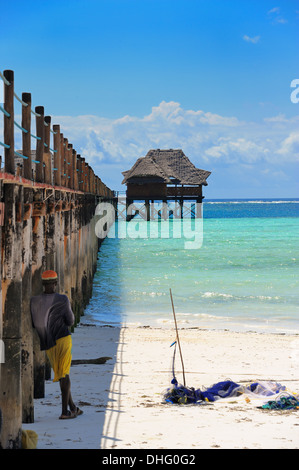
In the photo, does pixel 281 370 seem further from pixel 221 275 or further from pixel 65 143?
pixel 221 275

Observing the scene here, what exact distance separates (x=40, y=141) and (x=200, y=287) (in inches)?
574

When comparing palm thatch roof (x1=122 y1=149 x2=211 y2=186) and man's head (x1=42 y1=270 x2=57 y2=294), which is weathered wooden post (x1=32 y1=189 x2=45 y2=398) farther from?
palm thatch roof (x1=122 y1=149 x2=211 y2=186)

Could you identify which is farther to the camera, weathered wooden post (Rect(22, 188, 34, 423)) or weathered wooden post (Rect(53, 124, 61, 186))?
weathered wooden post (Rect(53, 124, 61, 186))

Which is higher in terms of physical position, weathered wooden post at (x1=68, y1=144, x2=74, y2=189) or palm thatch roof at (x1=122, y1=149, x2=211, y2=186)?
palm thatch roof at (x1=122, y1=149, x2=211, y2=186)

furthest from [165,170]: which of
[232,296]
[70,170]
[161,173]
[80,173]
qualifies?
[70,170]

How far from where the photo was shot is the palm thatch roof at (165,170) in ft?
199

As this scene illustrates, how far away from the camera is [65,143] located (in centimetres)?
1417

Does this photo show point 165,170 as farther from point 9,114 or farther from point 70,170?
point 9,114

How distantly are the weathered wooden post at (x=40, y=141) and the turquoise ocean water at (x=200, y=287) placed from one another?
22.9ft

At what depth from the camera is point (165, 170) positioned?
212ft

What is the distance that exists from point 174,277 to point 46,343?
65.9 ft

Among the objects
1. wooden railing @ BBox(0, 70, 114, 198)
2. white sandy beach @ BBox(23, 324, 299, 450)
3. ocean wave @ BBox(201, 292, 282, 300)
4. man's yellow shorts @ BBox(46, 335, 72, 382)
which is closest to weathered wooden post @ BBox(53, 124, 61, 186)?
wooden railing @ BBox(0, 70, 114, 198)

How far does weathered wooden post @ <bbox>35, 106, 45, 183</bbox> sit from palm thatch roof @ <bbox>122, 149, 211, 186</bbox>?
166 feet

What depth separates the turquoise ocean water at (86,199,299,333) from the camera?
16.6m
